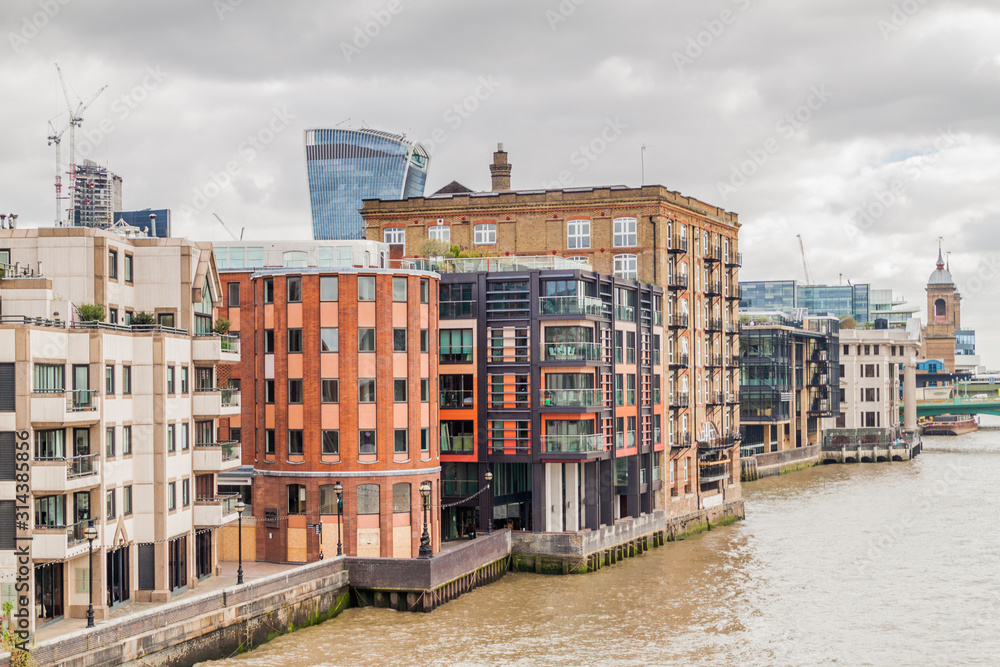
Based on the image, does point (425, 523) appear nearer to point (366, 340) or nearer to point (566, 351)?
point (366, 340)

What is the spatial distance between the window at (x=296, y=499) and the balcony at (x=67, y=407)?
17597 mm

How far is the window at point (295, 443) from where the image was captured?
63.2 m

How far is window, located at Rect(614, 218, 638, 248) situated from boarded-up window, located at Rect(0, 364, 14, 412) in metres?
54.3

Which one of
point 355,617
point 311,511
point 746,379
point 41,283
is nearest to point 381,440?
point 311,511

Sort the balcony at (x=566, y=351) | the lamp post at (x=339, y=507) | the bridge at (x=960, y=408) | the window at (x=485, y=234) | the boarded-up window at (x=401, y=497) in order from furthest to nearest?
the bridge at (x=960, y=408), the window at (x=485, y=234), the balcony at (x=566, y=351), the boarded-up window at (x=401, y=497), the lamp post at (x=339, y=507)

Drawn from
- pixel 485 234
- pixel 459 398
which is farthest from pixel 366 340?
pixel 485 234

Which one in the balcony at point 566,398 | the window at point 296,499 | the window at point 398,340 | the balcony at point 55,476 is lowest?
the window at point 296,499

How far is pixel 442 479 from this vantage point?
72688 mm

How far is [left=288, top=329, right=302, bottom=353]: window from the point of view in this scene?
Answer: 63250mm

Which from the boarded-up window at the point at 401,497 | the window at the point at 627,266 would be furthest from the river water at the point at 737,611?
the window at the point at 627,266

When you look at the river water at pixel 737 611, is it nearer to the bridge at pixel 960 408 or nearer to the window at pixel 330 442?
the window at pixel 330 442

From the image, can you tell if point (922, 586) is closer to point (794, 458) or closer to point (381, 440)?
point (381, 440)

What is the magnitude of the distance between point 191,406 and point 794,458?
345 ft

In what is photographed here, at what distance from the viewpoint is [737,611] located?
60.7m
